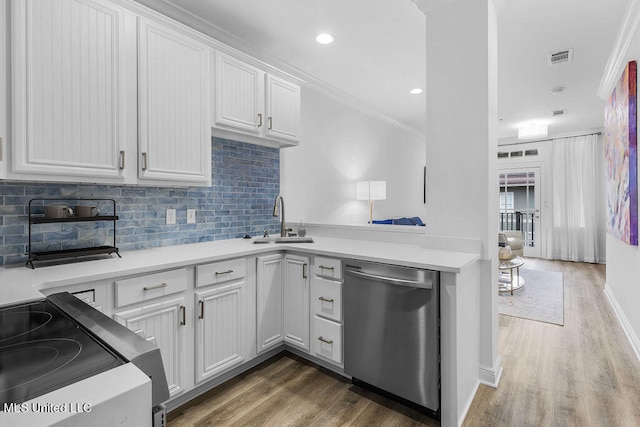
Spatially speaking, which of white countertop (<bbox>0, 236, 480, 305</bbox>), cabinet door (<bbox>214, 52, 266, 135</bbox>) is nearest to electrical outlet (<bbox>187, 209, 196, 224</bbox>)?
white countertop (<bbox>0, 236, 480, 305</bbox>)

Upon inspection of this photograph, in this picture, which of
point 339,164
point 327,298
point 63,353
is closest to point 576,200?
point 339,164

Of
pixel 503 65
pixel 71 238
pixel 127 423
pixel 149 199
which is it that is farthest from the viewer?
pixel 503 65

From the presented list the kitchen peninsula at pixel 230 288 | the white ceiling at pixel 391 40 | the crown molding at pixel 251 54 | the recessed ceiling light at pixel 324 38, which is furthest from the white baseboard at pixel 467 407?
the recessed ceiling light at pixel 324 38

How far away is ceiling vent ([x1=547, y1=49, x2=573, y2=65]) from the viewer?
126 inches

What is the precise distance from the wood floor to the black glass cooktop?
124 cm

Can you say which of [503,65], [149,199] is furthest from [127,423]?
[503,65]

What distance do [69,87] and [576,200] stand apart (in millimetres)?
7911

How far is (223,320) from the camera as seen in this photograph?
81.0 inches

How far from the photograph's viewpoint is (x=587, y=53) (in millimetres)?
3232

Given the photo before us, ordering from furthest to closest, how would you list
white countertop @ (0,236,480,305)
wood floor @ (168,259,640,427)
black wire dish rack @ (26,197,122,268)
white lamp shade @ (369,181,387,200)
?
white lamp shade @ (369,181,387,200) → wood floor @ (168,259,640,427) → black wire dish rack @ (26,197,122,268) → white countertop @ (0,236,480,305)

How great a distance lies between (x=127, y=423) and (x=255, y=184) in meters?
2.61

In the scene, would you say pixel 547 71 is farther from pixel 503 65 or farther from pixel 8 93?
pixel 8 93

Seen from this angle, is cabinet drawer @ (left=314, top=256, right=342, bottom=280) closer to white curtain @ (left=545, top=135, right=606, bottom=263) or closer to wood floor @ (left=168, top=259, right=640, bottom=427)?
wood floor @ (left=168, top=259, right=640, bottom=427)

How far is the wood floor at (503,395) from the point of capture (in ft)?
5.88
